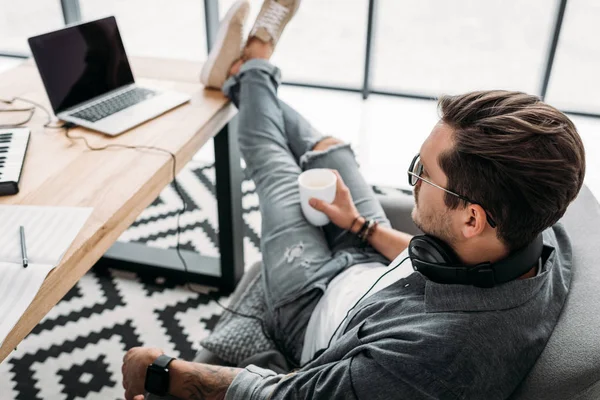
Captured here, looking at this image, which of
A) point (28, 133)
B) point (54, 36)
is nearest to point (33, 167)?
point (28, 133)

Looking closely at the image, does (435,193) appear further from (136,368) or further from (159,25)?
(159,25)

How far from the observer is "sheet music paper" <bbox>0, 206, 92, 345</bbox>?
96 cm

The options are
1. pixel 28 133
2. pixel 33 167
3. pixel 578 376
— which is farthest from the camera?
pixel 28 133

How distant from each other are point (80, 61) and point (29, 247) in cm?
70

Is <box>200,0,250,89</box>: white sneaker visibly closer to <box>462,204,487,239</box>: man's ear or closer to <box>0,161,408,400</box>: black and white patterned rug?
<box>0,161,408,400</box>: black and white patterned rug

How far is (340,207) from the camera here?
1.49 meters

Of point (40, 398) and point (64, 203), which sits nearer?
point (64, 203)

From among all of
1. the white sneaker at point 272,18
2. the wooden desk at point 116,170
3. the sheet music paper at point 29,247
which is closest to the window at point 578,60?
the white sneaker at point 272,18

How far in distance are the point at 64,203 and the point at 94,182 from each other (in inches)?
3.9

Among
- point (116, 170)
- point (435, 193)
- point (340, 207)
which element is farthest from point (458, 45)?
point (435, 193)

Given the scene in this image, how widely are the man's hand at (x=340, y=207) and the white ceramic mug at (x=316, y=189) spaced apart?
2 centimetres

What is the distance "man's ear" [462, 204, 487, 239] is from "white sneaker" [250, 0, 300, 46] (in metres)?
1.14

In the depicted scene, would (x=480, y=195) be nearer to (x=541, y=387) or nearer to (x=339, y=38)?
(x=541, y=387)

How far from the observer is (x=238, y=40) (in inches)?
70.4
